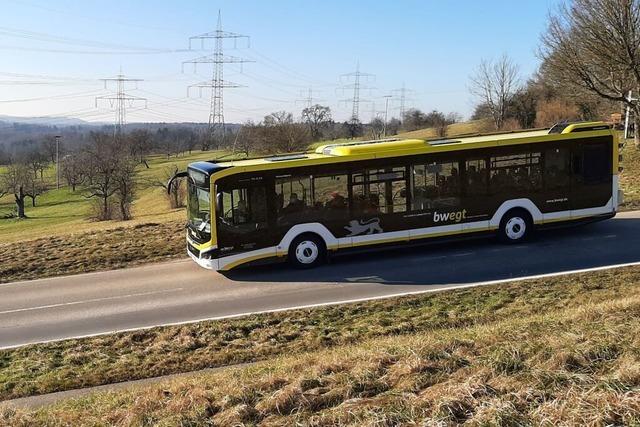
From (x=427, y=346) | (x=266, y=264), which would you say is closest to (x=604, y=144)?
(x=266, y=264)

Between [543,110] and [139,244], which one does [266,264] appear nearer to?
[139,244]

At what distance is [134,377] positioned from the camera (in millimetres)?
9078

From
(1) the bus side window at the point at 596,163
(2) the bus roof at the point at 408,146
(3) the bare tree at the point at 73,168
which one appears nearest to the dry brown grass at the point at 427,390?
(2) the bus roof at the point at 408,146

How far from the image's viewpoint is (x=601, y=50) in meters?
30.0

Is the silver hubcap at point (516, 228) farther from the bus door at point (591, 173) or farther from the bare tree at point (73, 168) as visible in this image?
the bare tree at point (73, 168)

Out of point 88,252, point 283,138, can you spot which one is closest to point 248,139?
point 283,138

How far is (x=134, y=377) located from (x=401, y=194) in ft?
26.9

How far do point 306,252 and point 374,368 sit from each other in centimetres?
846

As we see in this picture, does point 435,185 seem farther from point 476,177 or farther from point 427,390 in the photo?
point 427,390

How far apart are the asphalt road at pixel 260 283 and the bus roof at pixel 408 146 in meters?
2.57

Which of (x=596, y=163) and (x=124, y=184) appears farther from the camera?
(x=124, y=184)

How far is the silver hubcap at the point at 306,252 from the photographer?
48.4ft

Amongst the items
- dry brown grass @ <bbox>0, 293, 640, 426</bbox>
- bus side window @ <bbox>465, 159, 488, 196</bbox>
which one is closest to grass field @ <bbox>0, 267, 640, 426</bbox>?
dry brown grass @ <bbox>0, 293, 640, 426</bbox>

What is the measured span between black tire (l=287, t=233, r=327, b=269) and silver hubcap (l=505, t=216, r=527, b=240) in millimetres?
4804
